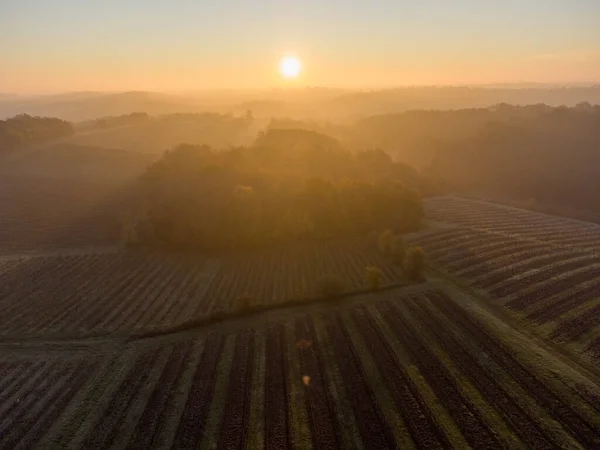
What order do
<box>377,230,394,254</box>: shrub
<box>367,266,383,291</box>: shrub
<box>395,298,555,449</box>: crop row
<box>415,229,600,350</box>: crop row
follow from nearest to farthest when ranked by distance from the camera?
<box>395,298,555,449</box>: crop row
<box>415,229,600,350</box>: crop row
<box>367,266,383,291</box>: shrub
<box>377,230,394,254</box>: shrub

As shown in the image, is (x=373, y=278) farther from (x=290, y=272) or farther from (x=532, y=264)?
(x=532, y=264)

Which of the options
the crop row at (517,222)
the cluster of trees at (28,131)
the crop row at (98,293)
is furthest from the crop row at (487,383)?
the cluster of trees at (28,131)

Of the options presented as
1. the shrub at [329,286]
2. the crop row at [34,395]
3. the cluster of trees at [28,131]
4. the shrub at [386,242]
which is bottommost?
the crop row at [34,395]

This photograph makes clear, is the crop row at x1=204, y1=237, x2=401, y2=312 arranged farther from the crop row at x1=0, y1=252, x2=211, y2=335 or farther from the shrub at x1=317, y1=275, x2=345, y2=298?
the crop row at x1=0, y1=252, x2=211, y2=335

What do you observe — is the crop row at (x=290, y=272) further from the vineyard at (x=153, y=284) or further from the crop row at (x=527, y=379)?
the crop row at (x=527, y=379)

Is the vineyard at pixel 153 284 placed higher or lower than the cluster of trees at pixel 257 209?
lower

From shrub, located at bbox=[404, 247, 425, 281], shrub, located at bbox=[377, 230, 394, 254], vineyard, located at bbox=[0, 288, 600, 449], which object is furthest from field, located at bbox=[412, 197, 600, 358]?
shrub, located at bbox=[377, 230, 394, 254]
